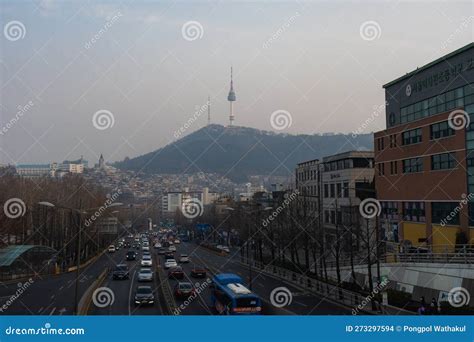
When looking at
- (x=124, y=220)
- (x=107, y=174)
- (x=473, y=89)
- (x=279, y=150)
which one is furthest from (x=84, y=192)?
(x=473, y=89)

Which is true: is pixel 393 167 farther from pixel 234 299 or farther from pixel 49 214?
pixel 49 214

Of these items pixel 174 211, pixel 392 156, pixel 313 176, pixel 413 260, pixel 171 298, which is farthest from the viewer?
pixel 174 211

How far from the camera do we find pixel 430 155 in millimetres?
23188

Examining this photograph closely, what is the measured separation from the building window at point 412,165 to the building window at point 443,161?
35.3 inches

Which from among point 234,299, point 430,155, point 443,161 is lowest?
point 234,299

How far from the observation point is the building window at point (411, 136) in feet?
80.0

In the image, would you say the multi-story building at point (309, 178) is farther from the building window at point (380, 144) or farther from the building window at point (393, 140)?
the building window at point (393, 140)

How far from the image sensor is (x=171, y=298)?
57.5 ft

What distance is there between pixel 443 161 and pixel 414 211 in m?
3.54

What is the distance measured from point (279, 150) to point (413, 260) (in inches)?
416

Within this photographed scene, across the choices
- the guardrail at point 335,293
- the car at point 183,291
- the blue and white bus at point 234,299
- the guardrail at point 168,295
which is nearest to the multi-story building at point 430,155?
the guardrail at point 335,293

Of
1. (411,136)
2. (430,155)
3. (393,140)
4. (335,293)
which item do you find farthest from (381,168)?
(335,293)

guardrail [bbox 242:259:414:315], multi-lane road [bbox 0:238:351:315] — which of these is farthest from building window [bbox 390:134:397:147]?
multi-lane road [bbox 0:238:351:315]

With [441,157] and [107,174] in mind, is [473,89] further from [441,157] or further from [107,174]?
[107,174]
